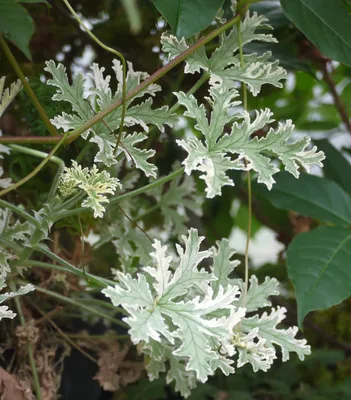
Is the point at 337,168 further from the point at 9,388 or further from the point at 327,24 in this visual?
the point at 9,388

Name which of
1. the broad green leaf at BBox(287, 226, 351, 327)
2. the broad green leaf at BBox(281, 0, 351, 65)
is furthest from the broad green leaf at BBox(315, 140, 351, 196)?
the broad green leaf at BBox(281, 0, 351, 65)

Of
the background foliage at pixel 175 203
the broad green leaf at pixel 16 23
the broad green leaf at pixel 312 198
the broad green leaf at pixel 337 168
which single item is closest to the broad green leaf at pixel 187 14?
the background foliage at pixel 175 203

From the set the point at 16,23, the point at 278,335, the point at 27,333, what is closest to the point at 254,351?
the point at 278,335

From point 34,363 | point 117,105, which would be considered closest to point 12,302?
point 34,363

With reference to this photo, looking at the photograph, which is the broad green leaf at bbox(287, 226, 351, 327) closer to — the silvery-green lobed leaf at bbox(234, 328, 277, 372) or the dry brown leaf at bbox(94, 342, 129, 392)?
the silvery-green lobed leaf at bbox(234, 328, 277, 372)

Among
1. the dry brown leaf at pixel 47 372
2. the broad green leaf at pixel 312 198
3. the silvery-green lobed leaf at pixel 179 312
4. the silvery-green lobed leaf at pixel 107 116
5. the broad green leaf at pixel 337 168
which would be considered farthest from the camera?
the broad green leaf at pixel 337 168

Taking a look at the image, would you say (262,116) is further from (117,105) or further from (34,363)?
(34,363)

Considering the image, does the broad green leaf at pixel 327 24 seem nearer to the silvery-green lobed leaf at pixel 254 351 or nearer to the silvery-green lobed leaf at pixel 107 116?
the silvery-green lobed leaf at pixel 107 116
